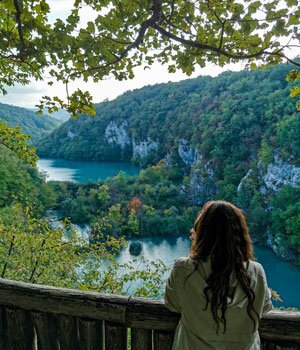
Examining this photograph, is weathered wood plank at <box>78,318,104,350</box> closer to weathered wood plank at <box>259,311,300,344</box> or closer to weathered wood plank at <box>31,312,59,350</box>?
weathered wood plank at <box>31,312,59,350</box>

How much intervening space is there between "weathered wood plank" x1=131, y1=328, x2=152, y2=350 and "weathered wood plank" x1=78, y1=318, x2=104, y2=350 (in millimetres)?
174

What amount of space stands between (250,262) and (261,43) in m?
1.45

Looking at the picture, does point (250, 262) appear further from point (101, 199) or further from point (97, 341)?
point (101, 199)

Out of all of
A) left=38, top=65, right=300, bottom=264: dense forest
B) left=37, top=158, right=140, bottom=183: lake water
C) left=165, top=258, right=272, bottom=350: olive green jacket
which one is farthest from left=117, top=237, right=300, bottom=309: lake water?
left=37, top=158, right=140, bottom=183: lake water

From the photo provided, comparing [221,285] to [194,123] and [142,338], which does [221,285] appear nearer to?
[142,338]

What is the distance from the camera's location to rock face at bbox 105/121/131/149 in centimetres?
8381

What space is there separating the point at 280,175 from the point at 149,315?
41.4 meters

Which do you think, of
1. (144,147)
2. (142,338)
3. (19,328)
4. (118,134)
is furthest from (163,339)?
(118,134)

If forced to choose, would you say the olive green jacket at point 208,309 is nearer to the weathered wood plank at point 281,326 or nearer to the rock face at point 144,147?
the weathered wood plank at point 281,326

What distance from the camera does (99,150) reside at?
270 feet

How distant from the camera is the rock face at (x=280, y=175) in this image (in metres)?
38.2

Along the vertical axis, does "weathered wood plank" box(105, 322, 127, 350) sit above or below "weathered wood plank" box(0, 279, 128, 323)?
below

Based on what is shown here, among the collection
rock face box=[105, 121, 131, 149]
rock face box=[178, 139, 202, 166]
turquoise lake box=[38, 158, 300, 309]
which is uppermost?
rock face box=[105, 121, 131, 149]

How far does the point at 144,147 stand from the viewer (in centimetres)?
7831
